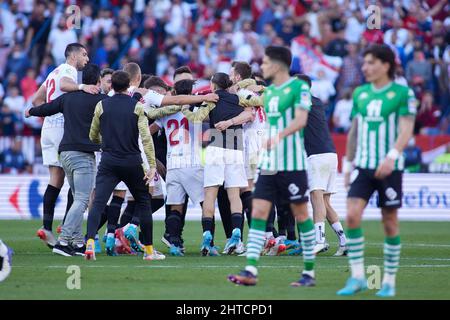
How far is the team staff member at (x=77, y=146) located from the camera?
45.0 feet

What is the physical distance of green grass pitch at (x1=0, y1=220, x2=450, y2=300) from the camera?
9414 mm

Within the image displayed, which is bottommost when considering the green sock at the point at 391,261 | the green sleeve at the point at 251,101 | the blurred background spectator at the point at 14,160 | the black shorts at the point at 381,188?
the green sock at the point at 391,261

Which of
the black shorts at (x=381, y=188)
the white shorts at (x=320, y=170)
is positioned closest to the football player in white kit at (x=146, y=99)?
the white shorts at (x=320, y=170)

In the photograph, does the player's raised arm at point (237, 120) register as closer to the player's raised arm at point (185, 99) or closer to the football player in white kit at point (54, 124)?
the player's raised arm at point (185, 99)

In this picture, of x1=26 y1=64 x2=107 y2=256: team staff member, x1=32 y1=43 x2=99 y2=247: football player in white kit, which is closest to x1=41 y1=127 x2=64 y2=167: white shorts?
x1=32 y1=43 x2=99 y2=247: football player in white kit

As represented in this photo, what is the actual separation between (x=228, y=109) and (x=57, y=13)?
1508 centimetres

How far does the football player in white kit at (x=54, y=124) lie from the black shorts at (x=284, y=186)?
4779mm

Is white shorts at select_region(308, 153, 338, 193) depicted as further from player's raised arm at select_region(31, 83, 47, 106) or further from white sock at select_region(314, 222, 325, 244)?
player's raised arm at select_region(31, 83, 47, 106)

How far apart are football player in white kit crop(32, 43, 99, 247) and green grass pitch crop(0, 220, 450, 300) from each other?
0.59 meters

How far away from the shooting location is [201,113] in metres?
13.9

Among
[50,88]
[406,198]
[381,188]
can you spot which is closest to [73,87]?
[50,88]

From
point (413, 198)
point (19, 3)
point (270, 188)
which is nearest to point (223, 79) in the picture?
point (270, 188)
